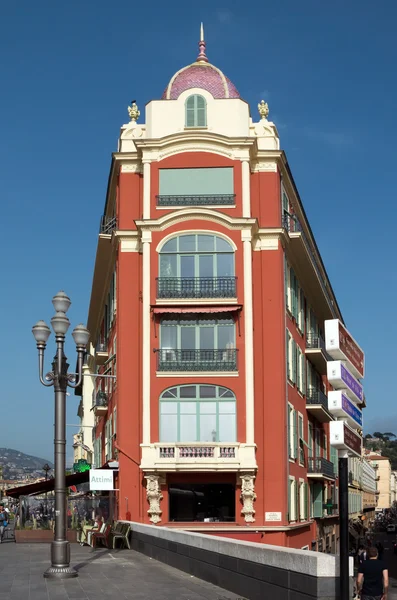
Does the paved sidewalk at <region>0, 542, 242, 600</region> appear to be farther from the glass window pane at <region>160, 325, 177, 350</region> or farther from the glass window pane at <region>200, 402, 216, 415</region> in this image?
the glass window pane at <region>160, 325, 177, 350</region>

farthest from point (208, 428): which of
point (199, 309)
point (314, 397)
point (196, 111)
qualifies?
point (196, 111)

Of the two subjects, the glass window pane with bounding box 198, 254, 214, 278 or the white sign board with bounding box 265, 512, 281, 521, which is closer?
the white sign board with bounding box 265, 512, 281, 521

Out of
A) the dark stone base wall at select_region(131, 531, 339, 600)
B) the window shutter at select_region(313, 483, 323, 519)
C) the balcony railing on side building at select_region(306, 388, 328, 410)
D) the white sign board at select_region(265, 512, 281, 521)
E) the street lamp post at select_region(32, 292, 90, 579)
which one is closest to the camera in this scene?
the dark stone base wall at select_region(131, 531, 339, 600)

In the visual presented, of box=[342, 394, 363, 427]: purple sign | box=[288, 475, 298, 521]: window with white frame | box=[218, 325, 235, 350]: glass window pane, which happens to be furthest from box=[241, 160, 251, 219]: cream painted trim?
box=[342, 394, 363, 427]: purple sign

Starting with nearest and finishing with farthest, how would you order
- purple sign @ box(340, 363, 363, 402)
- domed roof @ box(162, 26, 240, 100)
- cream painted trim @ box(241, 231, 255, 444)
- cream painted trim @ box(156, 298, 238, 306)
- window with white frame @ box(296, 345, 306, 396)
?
1. purple sign @ box(340, 363, 363, 402)
2. cream painted trim @ box(241, 231, 255, 444)
3. cream painted trim @ box(156, 298, 238, 306)
4. domed roof @ box(162, 26, 240, 100)
5. window with white frame @ box(296, 345, 306, 396)

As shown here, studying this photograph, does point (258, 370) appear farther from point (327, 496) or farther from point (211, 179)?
point (327, 496)

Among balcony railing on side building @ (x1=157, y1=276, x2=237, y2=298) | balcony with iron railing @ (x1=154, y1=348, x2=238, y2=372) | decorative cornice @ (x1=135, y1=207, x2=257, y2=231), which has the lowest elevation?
balcony with iron railing @ (x1=154, y1=348, x2=238, y2=372)

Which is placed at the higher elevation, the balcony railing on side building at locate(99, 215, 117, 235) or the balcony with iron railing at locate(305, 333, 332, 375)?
the balcony railing on side building at locate(99, 215, 117, 235)

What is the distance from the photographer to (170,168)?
37625mm

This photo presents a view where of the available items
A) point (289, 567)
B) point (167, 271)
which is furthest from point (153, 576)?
point (167, 271)

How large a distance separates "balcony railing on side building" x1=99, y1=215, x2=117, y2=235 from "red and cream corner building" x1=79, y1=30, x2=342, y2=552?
110 cm

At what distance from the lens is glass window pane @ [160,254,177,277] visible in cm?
3691

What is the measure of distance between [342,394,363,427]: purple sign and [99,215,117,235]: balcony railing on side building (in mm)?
27992

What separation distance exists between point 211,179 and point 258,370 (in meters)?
8.25
